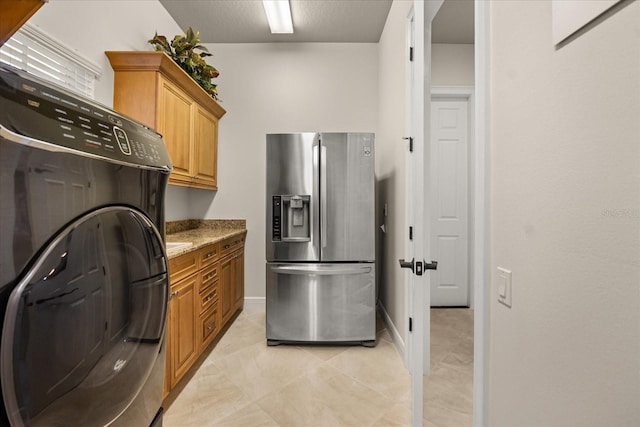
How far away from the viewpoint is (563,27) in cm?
61

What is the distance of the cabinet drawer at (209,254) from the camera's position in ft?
7.25

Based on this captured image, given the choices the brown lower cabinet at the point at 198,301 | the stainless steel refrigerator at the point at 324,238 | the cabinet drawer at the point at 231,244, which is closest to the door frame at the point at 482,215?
the brown lower cabinet at the point at 198,301

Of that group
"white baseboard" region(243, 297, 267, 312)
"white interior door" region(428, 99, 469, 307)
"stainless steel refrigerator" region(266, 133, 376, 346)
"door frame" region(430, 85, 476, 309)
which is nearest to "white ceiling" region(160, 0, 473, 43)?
"door frame" region(430, 85, 476, 309)

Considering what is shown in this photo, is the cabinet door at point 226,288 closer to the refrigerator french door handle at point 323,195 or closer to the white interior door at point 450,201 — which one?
the refrigerator french door handle at point 323,195

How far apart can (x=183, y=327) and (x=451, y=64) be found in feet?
11.9

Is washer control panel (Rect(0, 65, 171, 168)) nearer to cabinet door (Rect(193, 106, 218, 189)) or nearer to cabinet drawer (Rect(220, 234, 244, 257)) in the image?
cabinet drawer (Rect(220, 234, 244, 257))

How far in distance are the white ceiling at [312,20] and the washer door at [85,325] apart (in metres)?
2.74

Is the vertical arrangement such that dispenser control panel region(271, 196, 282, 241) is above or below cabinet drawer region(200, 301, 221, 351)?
above

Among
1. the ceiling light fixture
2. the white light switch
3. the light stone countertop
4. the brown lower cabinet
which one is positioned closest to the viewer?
the white light switch

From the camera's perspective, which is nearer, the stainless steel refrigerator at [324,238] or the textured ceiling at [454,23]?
the stainless steel refrigerator at [324,238]

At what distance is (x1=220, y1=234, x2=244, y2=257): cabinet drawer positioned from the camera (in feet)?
8.93

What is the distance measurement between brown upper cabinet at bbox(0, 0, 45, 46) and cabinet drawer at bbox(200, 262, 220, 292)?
1783mm

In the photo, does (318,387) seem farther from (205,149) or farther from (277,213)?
(205,149)

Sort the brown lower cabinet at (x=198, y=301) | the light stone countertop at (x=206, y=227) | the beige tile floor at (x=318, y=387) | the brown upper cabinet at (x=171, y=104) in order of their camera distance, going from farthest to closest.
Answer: the light stone countertop at (x=206, y=227) < the brown upper cabinet at (x=171, y=104) < the brown lower cabinet at (x=198, y=301) < the beige tile floor at (x=318, y=387)
